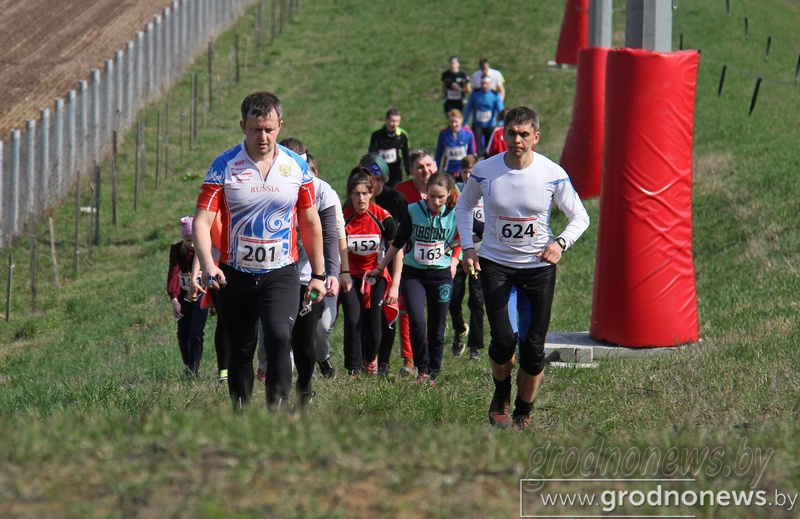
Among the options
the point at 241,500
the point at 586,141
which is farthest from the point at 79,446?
the point at 586,141

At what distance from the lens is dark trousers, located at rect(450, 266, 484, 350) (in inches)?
496

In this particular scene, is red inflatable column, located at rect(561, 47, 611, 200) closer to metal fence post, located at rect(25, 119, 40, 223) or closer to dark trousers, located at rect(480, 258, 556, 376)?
metal fence post, located at rect(25, 119, 40, 223)

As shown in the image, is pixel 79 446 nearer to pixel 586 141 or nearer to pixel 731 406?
pixel 731 406

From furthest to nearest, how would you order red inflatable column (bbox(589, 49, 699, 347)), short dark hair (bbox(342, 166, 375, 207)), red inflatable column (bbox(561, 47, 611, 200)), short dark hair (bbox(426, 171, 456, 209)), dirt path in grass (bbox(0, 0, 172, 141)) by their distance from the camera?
dirt path in grass (bbox(0, 0, 172, 141)) → red inflatable column (bbox(561, 47, 611, 200)) → red inflatable column (bbox(589, 49, 699, 347)) → short dark hair (bbox(426, 171, 456, 209)) → short dark hair (bbox(342, 166, 375, 207))

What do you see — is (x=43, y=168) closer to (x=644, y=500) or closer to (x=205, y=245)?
(x=205, y=245)

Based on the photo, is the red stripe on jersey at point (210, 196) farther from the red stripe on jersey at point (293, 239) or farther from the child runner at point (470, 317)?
the child runner at point (470, 317)

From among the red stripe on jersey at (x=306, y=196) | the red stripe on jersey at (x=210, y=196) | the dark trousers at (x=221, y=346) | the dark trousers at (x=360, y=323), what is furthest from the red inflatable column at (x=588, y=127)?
the red stripe on jersey at (x=210, y=196)

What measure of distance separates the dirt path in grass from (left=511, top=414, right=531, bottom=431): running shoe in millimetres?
16500

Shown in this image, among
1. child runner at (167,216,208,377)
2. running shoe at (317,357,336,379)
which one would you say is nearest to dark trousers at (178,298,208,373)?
child runner at (167,216,208,377)

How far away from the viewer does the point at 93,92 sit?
22.8 metres

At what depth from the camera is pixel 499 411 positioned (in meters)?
8.27

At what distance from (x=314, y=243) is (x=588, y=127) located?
13.6m

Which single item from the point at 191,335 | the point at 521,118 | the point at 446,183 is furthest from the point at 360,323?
the point at 521,118

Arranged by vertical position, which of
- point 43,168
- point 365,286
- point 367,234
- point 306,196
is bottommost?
point 43,168
